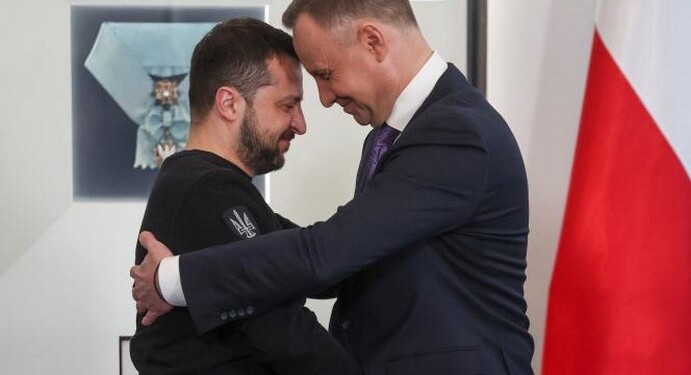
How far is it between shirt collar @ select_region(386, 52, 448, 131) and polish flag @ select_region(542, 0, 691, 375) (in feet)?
1.54

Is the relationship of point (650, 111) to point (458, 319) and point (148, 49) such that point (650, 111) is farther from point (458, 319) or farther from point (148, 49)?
point (148, 49)

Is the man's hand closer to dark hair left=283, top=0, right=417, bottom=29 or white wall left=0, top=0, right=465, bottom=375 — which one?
dark hair left=283, top=0, right=417, bottom=29

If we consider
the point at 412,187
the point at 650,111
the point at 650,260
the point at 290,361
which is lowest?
the point at 290,361

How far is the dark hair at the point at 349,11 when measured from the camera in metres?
1.63

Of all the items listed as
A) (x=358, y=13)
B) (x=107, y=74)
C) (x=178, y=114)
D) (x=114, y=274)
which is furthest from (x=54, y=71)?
(x=358, y=13)

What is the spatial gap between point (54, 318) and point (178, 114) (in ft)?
1.77

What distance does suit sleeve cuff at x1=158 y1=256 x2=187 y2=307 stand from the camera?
1.48 metres

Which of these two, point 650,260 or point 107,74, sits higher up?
point 107,74

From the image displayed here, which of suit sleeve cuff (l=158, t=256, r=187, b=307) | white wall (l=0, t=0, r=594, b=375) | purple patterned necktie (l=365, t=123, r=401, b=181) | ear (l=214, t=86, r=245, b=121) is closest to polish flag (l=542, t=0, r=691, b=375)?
white wall (l=0, t=0, r=594, b=375)

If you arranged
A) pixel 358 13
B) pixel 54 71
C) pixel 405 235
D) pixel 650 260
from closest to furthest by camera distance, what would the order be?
1. pixel 405 235
2. pixel 358 13
3. pixel 650 260
4. pixel 54 71

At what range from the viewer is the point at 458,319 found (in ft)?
5.09

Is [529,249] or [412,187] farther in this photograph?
[529,249]

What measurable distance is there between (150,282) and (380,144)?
1.51 ft

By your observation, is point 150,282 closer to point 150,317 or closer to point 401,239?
point 150,317
